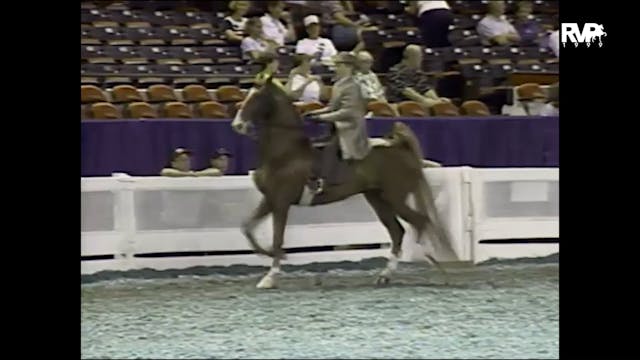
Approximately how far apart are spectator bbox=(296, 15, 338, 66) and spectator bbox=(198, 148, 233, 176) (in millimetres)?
2224

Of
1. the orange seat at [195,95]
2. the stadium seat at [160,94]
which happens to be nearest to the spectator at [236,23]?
the orange seat at [195,95]

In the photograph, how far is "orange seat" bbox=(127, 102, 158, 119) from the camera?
10922 mm

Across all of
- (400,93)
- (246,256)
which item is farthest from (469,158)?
(246,256)

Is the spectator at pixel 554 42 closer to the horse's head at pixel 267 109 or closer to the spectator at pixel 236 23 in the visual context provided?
the spectator at pixel 236 23

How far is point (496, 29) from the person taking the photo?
14406 millimetres

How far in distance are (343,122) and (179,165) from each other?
1.48 metres

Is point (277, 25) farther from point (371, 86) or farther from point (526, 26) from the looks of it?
point (526, 26)

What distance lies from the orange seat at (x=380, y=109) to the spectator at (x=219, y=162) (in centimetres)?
145

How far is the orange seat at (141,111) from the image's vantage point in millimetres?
10922

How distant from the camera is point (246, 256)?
34.0 ft

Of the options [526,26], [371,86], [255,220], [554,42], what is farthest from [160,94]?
[526,26]

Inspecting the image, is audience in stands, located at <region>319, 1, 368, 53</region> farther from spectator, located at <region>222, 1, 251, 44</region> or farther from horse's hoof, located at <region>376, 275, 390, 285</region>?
horse's hoof, located at <region>376, 275, 390, 285</region>

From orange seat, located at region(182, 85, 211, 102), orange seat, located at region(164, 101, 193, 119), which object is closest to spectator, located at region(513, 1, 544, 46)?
orange seat, located at region(182, 85, 211, 102)
